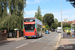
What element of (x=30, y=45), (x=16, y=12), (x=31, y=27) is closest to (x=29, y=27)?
(x=31, y=27)

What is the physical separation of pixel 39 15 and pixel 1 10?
56.2 m

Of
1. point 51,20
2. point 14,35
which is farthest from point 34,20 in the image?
point 51,20

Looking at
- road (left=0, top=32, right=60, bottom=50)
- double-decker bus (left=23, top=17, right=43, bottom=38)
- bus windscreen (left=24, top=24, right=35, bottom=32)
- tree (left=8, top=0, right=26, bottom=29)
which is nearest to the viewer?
road (left=0, top=32, right=60, bottom=50)

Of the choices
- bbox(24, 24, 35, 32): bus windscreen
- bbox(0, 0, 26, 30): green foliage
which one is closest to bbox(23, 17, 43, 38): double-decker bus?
bbox(24, 24, 35, 32): bus windscreen

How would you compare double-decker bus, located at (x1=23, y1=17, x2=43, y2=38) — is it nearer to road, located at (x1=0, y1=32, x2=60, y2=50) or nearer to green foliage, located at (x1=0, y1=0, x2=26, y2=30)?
green foliage, located at (x1=0, y1=0, x2=26, y2=30)

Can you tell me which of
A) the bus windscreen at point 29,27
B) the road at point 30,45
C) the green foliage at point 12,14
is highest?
the green foliage at point 12,14

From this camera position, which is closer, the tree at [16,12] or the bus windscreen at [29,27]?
the bus windscreen at [29,27]

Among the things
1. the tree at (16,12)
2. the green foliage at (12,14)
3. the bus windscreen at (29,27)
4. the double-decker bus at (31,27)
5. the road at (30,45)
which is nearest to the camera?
the road at (30,45)

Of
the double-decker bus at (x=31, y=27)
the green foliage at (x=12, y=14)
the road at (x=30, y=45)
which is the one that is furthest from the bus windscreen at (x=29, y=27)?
the road at (x=30, y=45)

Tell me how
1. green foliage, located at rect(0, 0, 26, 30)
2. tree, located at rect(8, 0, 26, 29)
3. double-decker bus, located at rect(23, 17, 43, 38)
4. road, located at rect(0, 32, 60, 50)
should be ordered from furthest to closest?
tree, located at rect(8, 0, 26, 29), green foliage, located at rect(0, 0, 26, 30), double-decker bus, located at rect(23, 17, 43, 38), road, located at rect(0, 32, 60, 50)

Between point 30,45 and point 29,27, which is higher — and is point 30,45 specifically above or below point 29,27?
below

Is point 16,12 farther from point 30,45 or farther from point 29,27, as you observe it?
point 30,45

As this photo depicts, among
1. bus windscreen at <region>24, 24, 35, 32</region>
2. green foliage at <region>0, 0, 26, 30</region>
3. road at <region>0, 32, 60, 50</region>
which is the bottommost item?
road at <region>0, 32, 60, 50</region>

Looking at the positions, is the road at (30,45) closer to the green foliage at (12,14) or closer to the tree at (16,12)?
the green foliage at (12,14)
